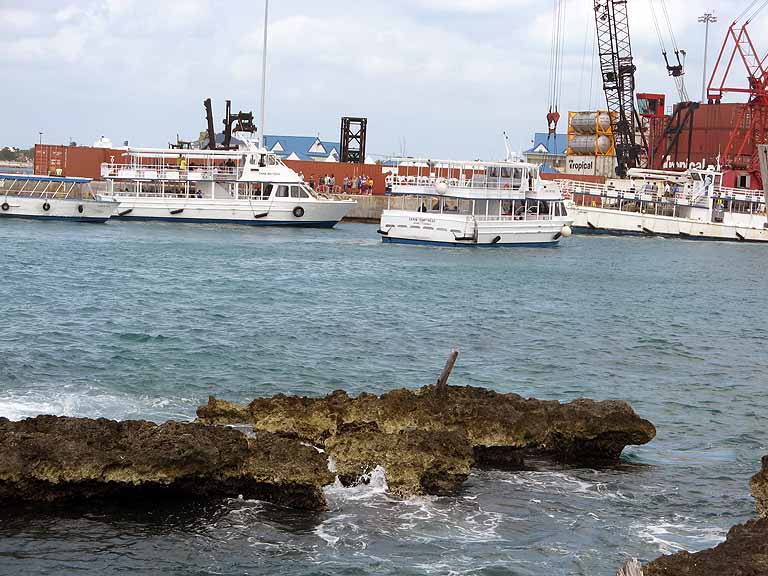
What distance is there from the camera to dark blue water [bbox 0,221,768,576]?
11602 millimetres

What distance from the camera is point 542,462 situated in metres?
14.8

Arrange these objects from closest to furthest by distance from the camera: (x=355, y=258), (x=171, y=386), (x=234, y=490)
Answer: (x=234, y=490) < (x=171, y=386) < (x=355, y=258)

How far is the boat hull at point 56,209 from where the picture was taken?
6094 centimetres

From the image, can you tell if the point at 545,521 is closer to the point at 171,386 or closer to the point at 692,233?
the point at 171,386

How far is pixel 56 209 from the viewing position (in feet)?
200

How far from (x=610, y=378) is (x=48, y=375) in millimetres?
10480

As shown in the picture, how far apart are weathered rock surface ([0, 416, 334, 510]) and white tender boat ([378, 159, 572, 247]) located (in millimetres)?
38769

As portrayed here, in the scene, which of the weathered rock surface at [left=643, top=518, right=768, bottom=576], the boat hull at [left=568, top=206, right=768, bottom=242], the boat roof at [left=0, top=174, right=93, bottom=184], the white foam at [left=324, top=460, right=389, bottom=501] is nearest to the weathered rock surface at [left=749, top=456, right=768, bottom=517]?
the weathered rock surface at [left=643, top=518, right=768, bottom=576]

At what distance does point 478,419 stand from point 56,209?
50638 mm

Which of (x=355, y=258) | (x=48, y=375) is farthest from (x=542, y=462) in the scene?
(x=355, y=258)

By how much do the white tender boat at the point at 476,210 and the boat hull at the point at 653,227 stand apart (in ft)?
54.1

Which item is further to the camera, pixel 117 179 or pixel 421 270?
pixel 117 179

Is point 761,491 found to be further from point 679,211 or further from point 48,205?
point 679,211

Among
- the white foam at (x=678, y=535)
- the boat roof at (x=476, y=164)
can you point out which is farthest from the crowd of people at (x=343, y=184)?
the white foam at (x=678, y=535)
